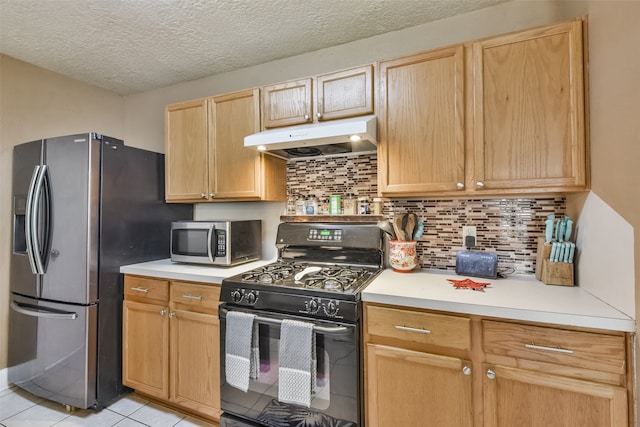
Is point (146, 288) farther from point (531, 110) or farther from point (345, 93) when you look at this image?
point (531, 110)

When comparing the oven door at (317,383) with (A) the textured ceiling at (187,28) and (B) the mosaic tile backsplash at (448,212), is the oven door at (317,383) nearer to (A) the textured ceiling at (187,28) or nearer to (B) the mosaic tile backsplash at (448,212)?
(B) the mosaic tile backsplash at (448,212)

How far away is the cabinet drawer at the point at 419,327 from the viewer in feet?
4.00

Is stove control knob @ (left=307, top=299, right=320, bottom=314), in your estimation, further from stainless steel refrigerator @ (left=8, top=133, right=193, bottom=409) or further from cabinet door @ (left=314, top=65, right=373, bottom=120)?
stainless steel refrigerator @ (left=8, top=133, right=193, bottom=409)

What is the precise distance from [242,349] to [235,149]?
1282 millimetres

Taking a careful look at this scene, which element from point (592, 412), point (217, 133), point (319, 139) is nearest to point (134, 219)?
point (217, 133)

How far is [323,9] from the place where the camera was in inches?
68.9

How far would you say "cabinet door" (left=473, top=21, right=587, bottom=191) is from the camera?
132 cm

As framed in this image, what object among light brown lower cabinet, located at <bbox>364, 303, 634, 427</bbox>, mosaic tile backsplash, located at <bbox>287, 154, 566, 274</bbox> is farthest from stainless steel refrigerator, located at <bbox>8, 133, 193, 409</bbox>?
light brown lower cabinet, located at <bbox>364, 303, 634, 427</bbox>

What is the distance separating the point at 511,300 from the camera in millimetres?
1212

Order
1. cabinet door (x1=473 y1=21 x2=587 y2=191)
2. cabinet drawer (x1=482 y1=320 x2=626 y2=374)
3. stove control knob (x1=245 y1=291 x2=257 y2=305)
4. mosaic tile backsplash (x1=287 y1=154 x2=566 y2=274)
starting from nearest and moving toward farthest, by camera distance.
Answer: cabinet drawer (x1=482 y1=320 x2=626 y2=374) → cabinet door (x1=473 y1=21 x2=587 y2=191) → stove control knob (x1=245 y1=291 x2=257 y2=305) → mosaic tile backsplash (x1=287 y1=154 x2=566 y2=274)

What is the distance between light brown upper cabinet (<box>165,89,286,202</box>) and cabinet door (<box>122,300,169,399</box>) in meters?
0.83

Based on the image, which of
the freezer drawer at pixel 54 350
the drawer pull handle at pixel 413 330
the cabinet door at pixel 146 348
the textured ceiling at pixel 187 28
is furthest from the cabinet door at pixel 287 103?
the freezer drawer at pixel 54 350

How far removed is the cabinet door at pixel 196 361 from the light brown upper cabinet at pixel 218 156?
837 mm

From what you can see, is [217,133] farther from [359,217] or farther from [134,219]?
[359,217]
